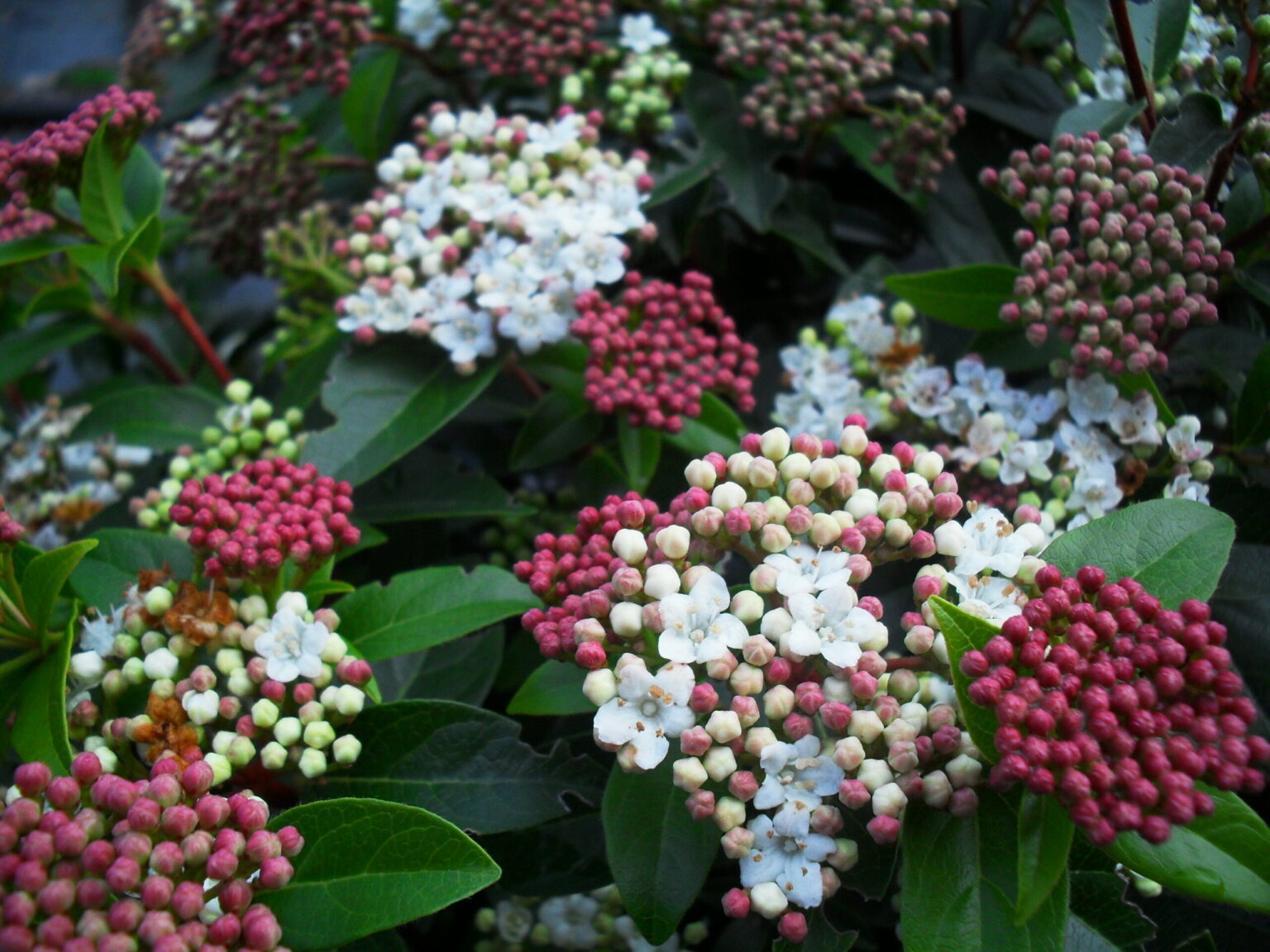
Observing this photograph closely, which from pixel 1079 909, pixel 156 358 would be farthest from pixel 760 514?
pixel 156 358

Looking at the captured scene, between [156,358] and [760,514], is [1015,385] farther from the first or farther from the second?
[156,358]

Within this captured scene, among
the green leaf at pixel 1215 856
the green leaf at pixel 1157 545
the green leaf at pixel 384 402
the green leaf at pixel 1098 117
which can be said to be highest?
the green leaf at pixel 1098 117

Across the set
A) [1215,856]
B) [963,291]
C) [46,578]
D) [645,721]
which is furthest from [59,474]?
[1215,856]

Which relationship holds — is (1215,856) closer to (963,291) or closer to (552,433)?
(963,291)

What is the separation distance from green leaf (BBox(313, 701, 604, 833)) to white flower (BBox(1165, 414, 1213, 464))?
1.08 m

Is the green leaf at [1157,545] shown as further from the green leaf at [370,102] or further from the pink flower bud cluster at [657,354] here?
the green leaf at [370,102]

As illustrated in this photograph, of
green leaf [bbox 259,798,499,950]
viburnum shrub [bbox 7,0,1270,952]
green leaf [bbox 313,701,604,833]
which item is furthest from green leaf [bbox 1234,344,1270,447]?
green leaf [bbox 259,798,499,950]

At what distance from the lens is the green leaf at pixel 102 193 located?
5.90 feet

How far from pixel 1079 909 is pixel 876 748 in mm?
355

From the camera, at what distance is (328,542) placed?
4.83ft

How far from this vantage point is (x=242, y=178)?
2.64 metres

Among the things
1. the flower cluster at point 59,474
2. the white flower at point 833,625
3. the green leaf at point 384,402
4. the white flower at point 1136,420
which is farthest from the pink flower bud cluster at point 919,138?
the flower cluster at point 59,474

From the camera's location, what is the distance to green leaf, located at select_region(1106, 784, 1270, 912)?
103 centimetres

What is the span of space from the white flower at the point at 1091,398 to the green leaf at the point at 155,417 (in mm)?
1775
